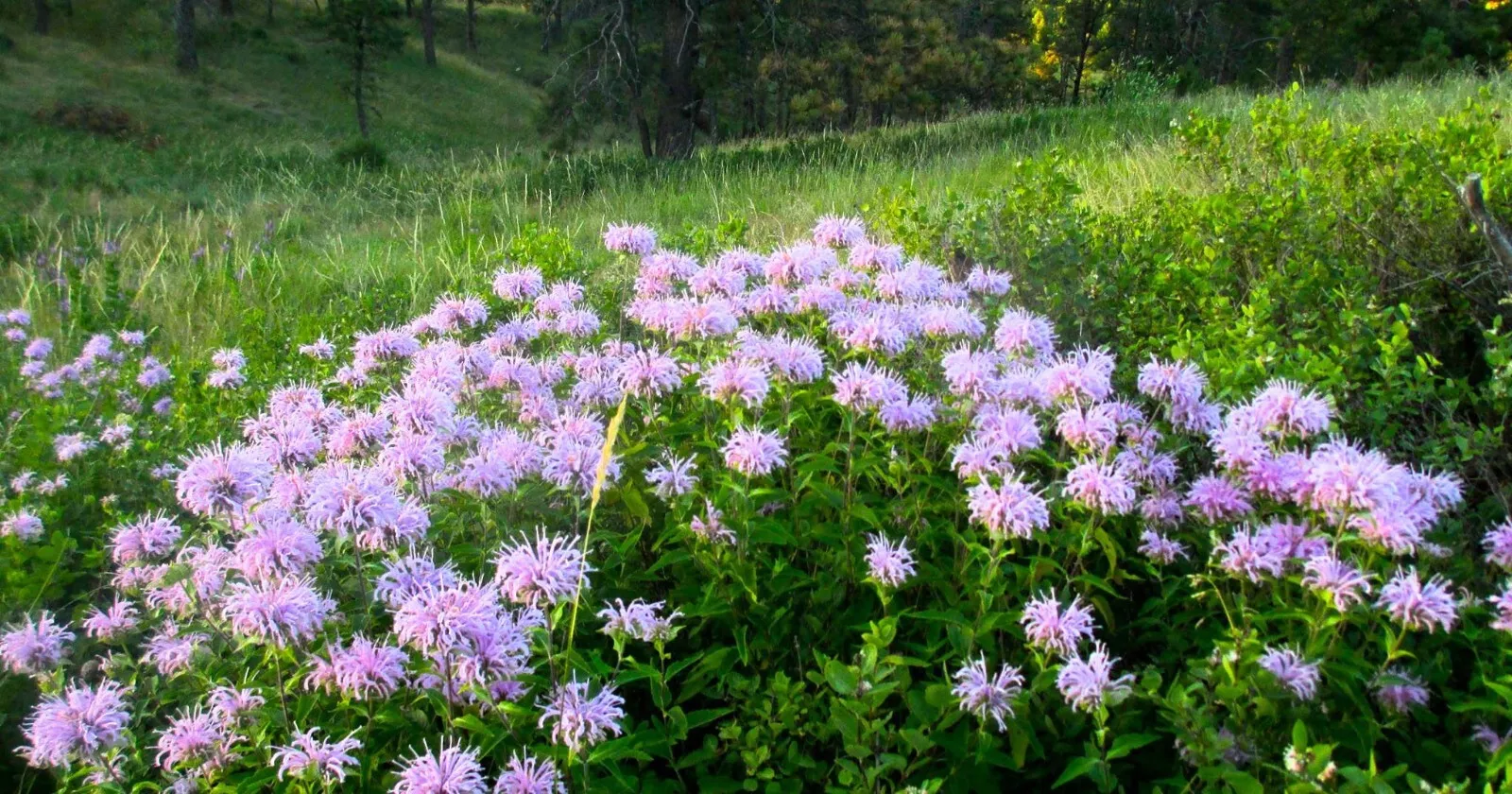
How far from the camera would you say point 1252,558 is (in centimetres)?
179

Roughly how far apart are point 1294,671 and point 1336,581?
0.17m

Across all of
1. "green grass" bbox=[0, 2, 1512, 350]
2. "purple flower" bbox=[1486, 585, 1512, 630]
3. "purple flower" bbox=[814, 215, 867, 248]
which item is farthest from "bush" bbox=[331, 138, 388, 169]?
"purple flower" bbox=[1486, 585, 1512, 630]

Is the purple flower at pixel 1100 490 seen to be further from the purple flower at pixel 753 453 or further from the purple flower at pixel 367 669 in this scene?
the purple flower at pixel 367 669

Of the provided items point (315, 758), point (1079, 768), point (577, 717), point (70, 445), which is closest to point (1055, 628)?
point (1079, 768)

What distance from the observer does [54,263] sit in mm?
7465

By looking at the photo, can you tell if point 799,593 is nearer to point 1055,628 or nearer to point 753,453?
point 753,453

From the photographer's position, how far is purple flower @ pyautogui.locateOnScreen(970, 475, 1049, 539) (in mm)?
1813

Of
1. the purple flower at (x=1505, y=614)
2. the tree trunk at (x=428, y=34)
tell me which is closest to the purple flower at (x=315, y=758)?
the purple flower at (x=1505, y=614)

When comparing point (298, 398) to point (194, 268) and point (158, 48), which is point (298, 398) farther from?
point (158, 48)

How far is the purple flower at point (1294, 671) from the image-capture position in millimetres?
1629

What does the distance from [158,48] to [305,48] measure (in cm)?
647

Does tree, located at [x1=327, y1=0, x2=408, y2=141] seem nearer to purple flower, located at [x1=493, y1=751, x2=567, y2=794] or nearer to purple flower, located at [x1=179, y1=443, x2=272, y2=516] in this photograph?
purple flower, located at [x1=179, y1=443, x2=272, y2=516]

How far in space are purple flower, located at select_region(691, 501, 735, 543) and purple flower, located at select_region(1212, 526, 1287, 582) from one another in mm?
958

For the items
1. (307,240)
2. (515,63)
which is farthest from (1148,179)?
(515,63)
